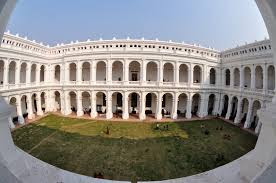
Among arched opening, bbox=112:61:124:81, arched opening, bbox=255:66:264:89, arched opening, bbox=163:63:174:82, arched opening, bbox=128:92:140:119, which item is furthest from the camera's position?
arched opening, bbox=163:63:174:82

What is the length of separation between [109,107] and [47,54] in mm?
16940

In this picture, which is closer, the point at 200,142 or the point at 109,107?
the point at 200,142

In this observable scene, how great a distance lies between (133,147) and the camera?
1706cm

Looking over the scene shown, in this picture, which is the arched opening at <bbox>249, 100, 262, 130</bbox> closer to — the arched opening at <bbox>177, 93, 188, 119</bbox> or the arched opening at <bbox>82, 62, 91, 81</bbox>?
the arched opening at <bbox>177, 93, 188, 119</bbox>

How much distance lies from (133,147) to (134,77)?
60.5ft

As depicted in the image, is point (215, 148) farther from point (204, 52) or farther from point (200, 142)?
point (204, 52)

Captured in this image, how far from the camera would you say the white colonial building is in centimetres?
2584

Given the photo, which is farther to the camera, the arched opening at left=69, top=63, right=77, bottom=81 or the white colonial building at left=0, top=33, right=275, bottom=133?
the arched opening at left=69, top=63, right=77, bottom=81

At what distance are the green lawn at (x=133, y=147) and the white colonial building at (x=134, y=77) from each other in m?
5.66

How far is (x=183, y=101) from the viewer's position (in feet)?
115

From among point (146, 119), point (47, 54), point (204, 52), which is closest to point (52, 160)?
point (146, 119)

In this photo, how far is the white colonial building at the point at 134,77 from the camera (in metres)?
25.8

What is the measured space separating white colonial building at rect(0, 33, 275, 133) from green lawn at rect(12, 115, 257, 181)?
566 cm

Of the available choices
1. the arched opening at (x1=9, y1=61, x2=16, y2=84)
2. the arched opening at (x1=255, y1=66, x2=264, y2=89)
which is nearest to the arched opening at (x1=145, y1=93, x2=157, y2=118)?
the arched opening at (x1=255, y1=66, x2=264, y2=89)
